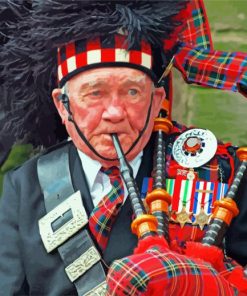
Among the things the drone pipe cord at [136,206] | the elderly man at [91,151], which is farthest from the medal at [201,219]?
the drone pipe cord at [136,206]

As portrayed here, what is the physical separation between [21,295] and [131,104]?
441mm

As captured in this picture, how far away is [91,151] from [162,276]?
361 millimetres

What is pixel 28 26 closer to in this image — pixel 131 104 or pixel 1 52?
pixel 1 52

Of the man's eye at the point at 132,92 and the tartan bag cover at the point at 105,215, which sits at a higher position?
the man's eye at the point at 132,92

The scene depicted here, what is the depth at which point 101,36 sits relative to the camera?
5.08 ft

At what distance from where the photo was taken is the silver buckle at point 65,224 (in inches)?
62.6

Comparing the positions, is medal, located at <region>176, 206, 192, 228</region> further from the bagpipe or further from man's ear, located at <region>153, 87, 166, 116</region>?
man's ear, located at <region>153, 87, 166, 116</region>

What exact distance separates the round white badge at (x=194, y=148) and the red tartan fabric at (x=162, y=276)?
0.97ft

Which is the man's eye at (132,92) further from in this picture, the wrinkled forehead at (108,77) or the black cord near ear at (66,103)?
the black cord near ear at (66,103)

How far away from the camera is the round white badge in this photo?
5.30 ft

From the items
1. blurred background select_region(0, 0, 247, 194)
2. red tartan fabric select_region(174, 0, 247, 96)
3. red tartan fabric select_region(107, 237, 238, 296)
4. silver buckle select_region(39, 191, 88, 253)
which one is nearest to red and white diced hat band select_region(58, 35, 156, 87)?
red tartan fabric select_region(174, 0, 247, 96)

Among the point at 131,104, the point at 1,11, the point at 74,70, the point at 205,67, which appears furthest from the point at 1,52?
the point at 205,67

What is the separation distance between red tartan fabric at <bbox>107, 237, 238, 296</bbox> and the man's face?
0.28 metres

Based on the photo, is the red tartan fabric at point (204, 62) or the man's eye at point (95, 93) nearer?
the man's eye at point (95, 93)
